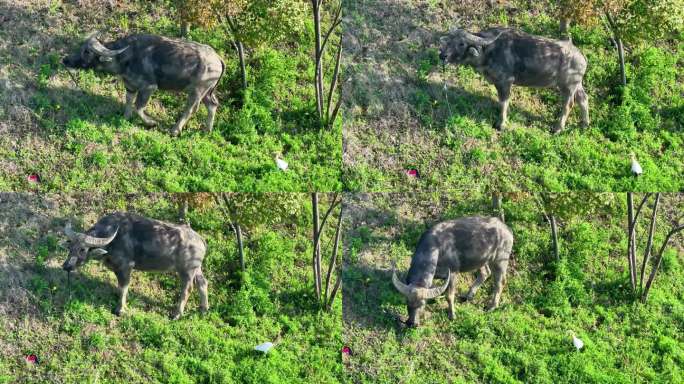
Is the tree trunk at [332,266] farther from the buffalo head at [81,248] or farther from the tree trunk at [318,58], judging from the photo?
the buffalo head at [81,248]

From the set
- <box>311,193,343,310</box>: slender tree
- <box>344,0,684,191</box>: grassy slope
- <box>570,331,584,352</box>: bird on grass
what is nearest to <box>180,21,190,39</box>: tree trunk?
<box>344,0,684,191</box>: grassy slope

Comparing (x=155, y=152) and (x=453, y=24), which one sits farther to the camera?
(x=453, y=24)

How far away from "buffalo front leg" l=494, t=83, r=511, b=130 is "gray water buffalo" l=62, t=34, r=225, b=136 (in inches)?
223

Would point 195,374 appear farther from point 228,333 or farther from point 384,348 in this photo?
point 384,348

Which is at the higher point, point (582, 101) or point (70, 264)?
point (582, 101)

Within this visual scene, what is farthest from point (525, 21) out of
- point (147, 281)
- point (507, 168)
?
point (147, 281)

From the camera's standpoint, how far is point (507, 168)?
26719 mm

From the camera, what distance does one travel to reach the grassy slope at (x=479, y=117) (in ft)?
87.5

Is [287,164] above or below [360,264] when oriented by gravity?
above

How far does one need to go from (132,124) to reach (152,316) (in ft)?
12.9

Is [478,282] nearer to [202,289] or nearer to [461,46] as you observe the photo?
[461,46]

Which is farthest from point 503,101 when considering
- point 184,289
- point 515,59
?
point 184,289

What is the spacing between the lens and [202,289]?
84.3 ft

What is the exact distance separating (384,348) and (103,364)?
5.35 m
